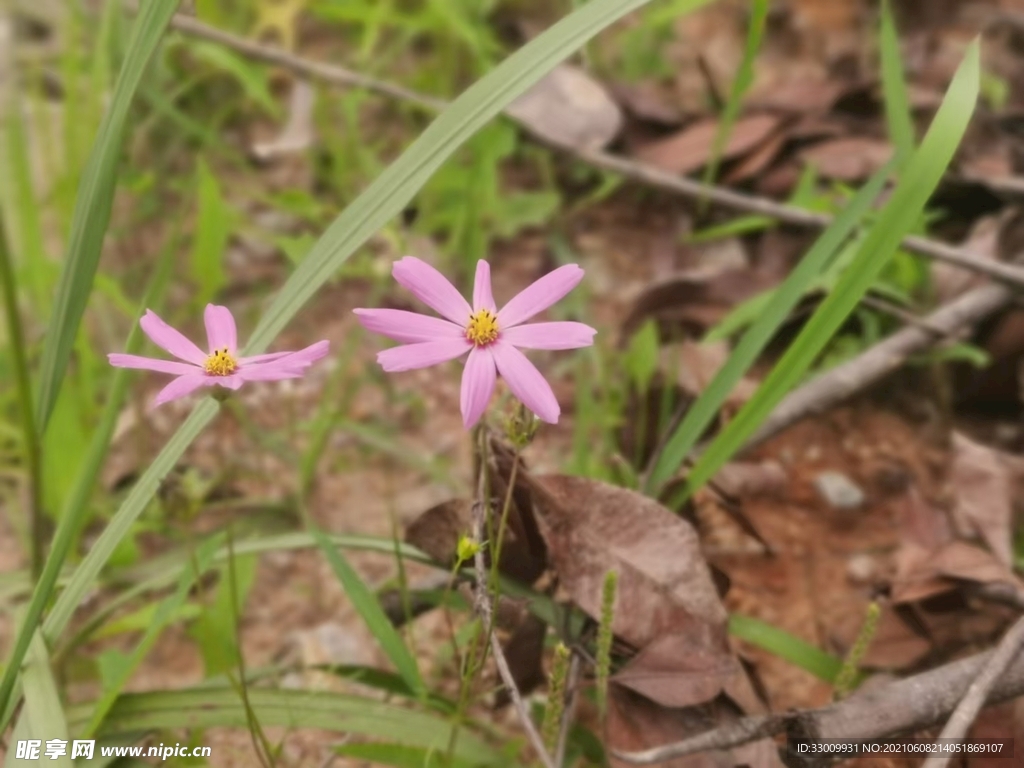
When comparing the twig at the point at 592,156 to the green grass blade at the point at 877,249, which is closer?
the green grass blade at the point at 877,249

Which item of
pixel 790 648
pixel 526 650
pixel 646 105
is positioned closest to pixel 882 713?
pixel 790 648

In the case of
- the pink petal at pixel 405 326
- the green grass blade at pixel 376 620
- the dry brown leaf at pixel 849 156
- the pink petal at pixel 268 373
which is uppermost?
the dry brown leaf at pixel 849 156

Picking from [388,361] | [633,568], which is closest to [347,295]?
[633,568]

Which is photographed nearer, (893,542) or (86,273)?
(86,273)

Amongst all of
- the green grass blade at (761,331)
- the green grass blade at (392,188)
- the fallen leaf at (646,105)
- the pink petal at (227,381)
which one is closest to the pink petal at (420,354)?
the pink petal at (227,381)

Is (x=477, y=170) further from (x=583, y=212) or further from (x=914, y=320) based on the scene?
(x=914, y=320)

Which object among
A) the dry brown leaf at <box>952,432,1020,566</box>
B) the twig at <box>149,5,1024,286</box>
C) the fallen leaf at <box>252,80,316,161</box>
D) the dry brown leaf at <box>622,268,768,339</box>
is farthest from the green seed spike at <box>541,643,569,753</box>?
the fallen leaf at <box>252,80,316,161</box>

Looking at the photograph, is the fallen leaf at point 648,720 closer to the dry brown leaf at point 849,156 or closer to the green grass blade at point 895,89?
the green grass blade at point 895,89
